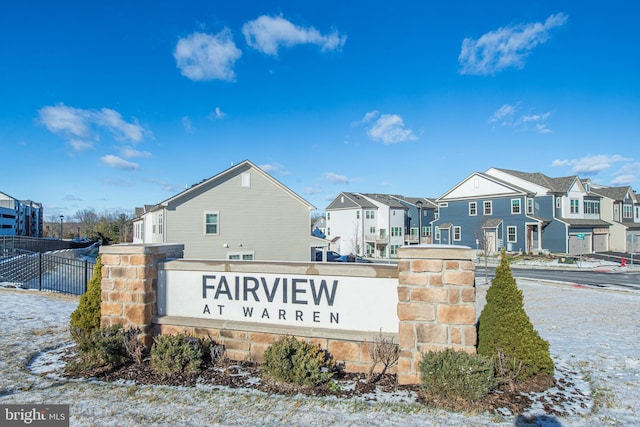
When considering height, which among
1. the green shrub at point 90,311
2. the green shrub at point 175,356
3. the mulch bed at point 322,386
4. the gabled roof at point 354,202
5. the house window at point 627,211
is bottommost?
the mulch bed at point 322,386

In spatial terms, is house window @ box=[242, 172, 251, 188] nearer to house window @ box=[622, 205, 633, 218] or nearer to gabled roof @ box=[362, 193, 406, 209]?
gabled roof @ box=[362, 193, 406, 209]

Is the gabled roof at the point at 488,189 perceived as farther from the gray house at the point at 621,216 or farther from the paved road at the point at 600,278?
the gray house at the point at 621,216

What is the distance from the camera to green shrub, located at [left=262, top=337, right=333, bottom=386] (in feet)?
16.5

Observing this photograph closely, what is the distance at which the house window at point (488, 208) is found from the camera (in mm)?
41844

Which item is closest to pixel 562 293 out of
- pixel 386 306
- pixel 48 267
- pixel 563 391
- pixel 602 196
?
pixel 563 391

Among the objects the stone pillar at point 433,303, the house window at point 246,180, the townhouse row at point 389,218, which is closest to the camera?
the stone pillar at point 433,303

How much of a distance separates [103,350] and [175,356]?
1130 mm

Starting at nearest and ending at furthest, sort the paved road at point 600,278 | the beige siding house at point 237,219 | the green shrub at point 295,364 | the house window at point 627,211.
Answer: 1. the green shrub at point 295,364
2. the paved road at point 600,278
3. the beige siding house at point 237,219
4. the house window at point 627,211

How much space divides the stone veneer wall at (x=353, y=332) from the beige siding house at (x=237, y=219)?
61.6 feet

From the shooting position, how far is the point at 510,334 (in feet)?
16.6

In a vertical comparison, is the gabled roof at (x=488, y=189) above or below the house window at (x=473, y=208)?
above

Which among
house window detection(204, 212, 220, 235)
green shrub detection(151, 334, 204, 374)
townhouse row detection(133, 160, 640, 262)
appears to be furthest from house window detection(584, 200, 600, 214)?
green shrub detection(151, 334, 204, 374)

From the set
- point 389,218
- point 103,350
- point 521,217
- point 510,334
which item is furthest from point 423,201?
point 103,350

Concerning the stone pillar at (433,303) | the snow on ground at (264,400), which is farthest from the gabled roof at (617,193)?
the stone pillar at (433,303)
